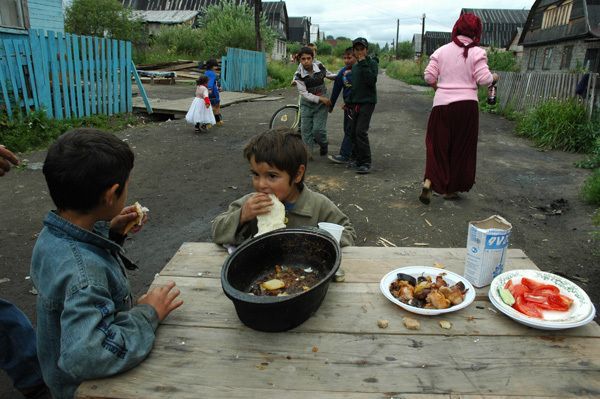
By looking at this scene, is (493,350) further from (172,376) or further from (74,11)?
(74,11)

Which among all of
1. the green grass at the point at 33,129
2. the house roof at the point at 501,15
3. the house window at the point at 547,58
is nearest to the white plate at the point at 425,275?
the green grass at the point at 33,129

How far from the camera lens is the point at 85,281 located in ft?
4.66

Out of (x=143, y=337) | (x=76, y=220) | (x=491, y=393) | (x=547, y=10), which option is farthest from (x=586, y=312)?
(x=547, y=10)

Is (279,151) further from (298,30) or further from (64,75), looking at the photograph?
(298,30)

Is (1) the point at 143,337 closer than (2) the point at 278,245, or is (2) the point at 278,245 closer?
(1) the point at 143,337

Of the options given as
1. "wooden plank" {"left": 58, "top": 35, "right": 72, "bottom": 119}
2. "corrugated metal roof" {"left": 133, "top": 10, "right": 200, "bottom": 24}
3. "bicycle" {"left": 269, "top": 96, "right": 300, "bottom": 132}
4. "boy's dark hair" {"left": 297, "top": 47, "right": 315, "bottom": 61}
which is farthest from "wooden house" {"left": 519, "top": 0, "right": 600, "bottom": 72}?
"corrugated metal roof" {"left": 133, "top": 10, "right": 200, "bottom": 24}

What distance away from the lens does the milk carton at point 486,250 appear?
179 centimetres

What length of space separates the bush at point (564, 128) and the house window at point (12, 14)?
12.6m

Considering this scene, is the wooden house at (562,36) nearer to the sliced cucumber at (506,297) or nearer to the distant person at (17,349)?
the sliced cucumber at (506,297)

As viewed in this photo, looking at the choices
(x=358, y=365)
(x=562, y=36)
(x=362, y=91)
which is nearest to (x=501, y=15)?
(x=562, y=36)

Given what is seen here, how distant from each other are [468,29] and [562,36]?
25.7 metres

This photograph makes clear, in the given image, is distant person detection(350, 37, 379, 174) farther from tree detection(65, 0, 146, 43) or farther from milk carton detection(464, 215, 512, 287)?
tree detection(65, 0, 146, 43)

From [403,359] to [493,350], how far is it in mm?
309

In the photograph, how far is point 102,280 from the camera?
4.87ft
